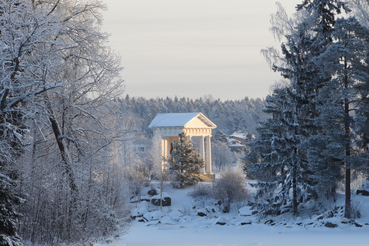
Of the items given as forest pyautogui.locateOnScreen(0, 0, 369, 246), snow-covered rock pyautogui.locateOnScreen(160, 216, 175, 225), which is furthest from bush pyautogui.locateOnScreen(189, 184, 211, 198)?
forest pyautogui.locateOnScreen(0, 0, 369, 246)

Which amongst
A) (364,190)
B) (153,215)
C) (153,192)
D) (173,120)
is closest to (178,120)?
(173,120)

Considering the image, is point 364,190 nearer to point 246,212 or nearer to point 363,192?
point 363,192

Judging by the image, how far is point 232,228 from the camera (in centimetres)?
2139

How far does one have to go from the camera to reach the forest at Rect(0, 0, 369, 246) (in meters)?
8.52

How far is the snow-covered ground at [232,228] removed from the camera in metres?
14.1

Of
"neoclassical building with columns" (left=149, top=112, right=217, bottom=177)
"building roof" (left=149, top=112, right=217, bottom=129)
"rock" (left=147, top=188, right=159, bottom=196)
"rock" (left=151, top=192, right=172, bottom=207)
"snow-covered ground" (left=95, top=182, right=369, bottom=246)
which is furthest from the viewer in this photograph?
"building roof" (left=149, top=112, right=217, bottom=129)

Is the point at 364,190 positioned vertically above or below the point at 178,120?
below

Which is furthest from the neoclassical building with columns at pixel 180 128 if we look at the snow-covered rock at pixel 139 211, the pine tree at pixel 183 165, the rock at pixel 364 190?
the rock at pixel 364 190

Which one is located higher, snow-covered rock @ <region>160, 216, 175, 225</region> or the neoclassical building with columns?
the neoclassical building with columns

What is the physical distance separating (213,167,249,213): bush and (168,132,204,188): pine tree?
167 inches

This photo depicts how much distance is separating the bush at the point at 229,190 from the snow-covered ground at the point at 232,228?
0.74 meters

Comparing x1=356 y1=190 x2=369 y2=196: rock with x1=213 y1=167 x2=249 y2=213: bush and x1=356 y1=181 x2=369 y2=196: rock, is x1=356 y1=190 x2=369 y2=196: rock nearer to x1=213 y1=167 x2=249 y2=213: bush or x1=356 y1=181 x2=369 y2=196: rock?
x1=356 y1=181 x2=369 y2=196: rock

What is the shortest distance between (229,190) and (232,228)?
8794 mm

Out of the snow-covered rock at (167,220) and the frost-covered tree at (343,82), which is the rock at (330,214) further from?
the snow-covered rock at (167,220)
